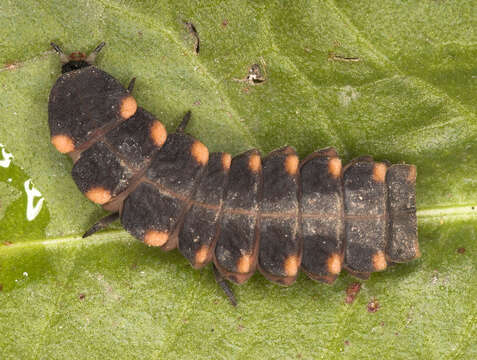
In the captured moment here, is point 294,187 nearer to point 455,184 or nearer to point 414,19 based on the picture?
point 455,184

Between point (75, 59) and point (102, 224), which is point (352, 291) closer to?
point (102, 224)

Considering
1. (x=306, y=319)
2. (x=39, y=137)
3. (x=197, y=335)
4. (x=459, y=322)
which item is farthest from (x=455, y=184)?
(x=39, y=137)

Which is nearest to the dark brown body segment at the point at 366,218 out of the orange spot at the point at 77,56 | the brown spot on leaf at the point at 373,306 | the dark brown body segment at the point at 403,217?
the dark brown body segment at the point at 403,217

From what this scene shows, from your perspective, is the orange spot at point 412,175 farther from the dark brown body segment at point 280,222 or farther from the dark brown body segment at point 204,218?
the dark brown body segment at point 204,218

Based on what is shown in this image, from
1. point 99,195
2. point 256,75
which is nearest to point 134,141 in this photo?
point 99,195

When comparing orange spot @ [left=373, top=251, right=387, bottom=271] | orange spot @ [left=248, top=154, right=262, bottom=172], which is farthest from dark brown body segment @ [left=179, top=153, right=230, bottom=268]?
orange spot @ [left=373, top=251, right=387, bottom=271]

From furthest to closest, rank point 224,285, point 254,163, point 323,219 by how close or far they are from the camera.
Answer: point 224,285
point 254,163
point 323,219
